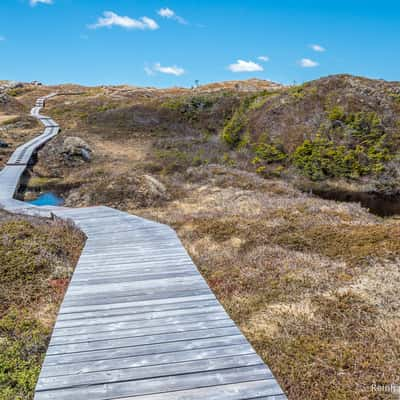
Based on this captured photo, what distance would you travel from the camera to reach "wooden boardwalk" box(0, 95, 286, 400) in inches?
179

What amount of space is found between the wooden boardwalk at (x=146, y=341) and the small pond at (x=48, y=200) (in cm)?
1301

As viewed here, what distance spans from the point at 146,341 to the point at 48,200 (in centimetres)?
1841

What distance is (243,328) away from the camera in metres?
7.18

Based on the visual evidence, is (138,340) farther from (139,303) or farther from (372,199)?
(372,199)

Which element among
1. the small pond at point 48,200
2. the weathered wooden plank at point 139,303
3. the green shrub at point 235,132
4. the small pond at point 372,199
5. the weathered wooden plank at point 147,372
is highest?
the green shrub at point 235,132

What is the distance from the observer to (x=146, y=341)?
5586mm

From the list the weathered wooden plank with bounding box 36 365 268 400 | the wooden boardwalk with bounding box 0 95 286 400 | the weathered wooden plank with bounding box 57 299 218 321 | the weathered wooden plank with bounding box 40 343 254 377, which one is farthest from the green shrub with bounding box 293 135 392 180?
the weathered wooden plank with bounding box 36 365 268 400

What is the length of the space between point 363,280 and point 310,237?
3078 mm

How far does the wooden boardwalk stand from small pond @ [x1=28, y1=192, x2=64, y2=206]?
13.0 metres

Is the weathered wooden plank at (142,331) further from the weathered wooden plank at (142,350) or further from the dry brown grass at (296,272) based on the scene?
the dry brown grass at (296,272)

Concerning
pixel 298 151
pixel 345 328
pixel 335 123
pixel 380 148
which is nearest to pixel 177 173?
pixel 298 151

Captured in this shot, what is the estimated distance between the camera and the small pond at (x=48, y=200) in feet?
68.2

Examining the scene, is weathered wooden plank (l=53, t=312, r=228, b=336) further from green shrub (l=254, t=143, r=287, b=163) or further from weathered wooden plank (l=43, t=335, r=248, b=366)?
green shrub (l=254, t=143, r=287, b=163)

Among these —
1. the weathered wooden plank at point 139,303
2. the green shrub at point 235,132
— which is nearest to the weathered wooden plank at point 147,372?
the weathered wooden plank at point 139,303
